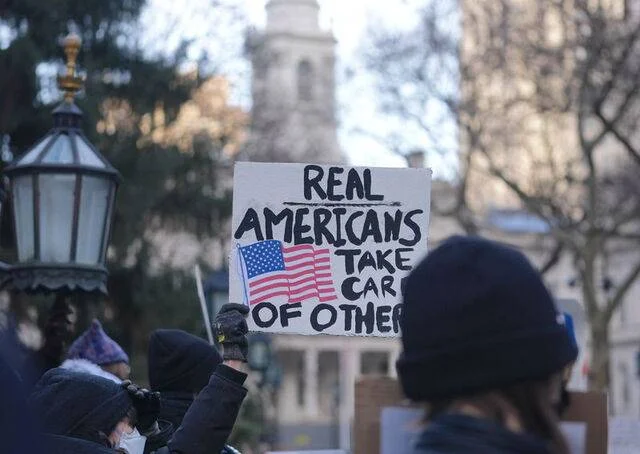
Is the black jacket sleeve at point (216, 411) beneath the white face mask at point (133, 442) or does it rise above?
above

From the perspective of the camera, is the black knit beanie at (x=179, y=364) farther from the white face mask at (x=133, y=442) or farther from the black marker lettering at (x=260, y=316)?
the white face mask at (x=133, y=442)

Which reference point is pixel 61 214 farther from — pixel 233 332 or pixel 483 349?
pixel 483 349

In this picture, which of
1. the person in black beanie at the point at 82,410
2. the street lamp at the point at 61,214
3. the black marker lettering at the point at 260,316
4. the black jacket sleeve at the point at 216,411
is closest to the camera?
the person in black beanie at the point at 82,410

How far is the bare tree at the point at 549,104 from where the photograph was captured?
2319cm

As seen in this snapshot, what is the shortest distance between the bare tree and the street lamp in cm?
1591

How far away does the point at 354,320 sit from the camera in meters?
5.08

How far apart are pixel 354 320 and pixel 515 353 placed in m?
2.93

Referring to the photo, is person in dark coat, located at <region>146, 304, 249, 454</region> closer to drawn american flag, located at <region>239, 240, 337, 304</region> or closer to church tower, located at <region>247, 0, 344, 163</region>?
drawn american flag, located at <region>239, 240, 337, 304</region>

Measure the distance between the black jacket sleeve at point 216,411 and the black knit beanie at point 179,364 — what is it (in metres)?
1.05

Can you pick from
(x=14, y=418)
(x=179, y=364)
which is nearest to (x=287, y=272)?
(x=179, y=364)

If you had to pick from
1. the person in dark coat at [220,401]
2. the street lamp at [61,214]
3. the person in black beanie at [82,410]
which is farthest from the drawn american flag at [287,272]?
the street lamp at [61,214]

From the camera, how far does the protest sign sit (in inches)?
199

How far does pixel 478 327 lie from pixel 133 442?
2337 millimetres

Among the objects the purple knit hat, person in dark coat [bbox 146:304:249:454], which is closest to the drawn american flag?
person in dark coat [bbox 146:304:249:454]
